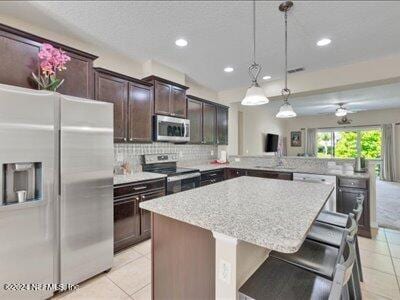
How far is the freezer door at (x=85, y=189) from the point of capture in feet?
6.28

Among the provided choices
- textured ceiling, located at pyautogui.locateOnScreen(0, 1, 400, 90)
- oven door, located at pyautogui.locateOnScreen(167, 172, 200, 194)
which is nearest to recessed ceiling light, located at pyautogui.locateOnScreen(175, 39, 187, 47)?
textured ceiling, located at pyautogui.locateOnScreen(0, 1, 400, 90)

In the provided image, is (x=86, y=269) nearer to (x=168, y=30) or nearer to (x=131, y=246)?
(x=131, y=246)

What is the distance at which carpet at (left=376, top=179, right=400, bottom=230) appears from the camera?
369cm

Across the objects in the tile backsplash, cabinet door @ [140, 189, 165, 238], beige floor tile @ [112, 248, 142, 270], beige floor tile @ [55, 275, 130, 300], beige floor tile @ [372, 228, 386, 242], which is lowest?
beige floor tile @ [55, 275, 130, 300]

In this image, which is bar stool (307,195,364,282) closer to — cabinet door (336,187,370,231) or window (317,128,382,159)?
cabinet door (336,187,370,231)

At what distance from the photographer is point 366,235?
3135mm

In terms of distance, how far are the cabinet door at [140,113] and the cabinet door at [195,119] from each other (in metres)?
1.01

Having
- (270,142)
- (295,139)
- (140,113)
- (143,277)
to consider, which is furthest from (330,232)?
(295,139)

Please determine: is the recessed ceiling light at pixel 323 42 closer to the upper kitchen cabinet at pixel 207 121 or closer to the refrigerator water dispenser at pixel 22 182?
the upper kitchen cabinet at pixel 207 121

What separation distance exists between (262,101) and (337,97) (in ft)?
16.7

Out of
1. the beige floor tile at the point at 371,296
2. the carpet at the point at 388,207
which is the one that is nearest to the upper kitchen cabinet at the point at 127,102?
the beige floor tile at the point at 371,296

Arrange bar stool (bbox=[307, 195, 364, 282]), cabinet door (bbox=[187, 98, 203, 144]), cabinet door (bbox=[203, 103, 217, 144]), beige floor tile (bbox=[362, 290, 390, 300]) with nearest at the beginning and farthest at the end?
1. bar stool (bbox=[307, 195, 364, 282])
2. beige floor tile (bbox=[362, 290, 390, 300])
3. cabinet door (bbox=[187, 98, 203, 144])
4. cabinet door (bbox=[203, 103, 217, 144])

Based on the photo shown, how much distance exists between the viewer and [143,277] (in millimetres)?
2186

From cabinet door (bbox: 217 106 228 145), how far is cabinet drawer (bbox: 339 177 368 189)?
251 centimetres
